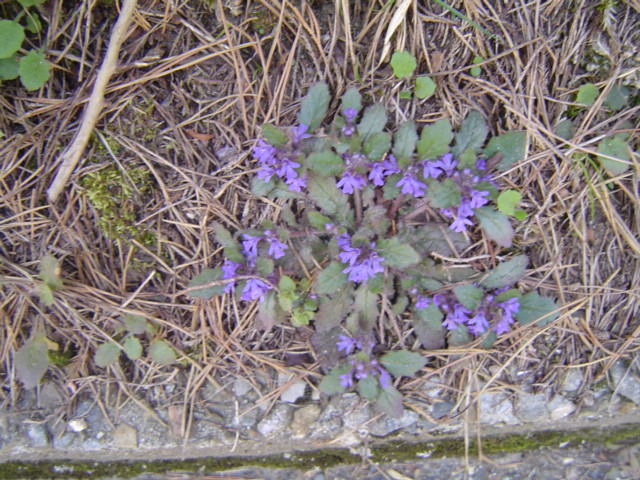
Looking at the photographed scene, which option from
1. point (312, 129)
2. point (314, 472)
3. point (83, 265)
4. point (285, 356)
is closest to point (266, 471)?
point (314, 472)

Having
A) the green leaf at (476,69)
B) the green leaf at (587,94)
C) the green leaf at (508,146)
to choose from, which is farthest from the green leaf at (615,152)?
the green leaf at (476,69)

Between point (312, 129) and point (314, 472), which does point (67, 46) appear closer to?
point (312, 129)

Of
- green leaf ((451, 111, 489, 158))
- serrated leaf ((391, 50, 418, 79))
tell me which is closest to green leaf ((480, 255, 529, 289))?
green leaf ((451, 111, 489, 158))

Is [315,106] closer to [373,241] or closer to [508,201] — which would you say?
[373,241]

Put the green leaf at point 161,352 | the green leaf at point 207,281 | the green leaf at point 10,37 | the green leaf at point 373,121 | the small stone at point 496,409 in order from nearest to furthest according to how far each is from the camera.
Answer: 1. the green leaf at point 10,37
2. the green leaf at point 373,121
3. the green leaf at point 207,281
4. the green leaf at point 161,352
5. the small stone at point 496,409

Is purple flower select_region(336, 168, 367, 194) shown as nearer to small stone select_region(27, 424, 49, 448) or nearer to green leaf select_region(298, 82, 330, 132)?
green leaf select_region(298, 82, 330, 132)

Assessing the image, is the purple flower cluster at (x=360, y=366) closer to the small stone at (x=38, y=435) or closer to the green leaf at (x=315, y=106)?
the green leaf at (x=315, y=106)
